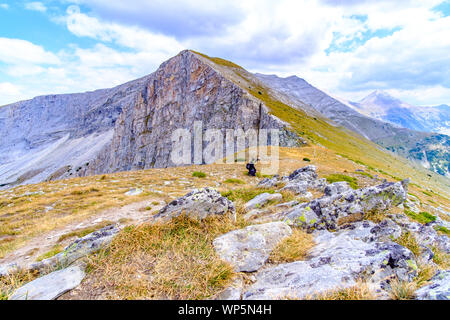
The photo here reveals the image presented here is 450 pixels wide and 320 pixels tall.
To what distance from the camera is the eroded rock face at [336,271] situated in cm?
385

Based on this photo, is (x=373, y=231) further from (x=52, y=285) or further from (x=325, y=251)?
(x=52, y=285)

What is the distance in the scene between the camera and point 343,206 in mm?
7301

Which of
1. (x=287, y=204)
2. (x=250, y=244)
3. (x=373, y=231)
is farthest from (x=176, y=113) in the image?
(x=373, y=231)

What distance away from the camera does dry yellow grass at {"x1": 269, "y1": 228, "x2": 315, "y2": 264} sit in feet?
17.4

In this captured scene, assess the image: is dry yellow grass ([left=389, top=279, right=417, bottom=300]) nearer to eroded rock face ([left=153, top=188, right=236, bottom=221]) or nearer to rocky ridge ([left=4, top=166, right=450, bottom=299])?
rocky ridge ([left=4, top=166, right=450, bottom=299])

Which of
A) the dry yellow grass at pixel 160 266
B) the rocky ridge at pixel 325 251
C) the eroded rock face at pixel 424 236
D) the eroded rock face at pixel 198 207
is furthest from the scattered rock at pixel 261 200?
A: the eroded rock face at pixel 424 236

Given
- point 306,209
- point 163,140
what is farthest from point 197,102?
point 306,209

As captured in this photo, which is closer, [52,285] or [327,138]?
[52,285]

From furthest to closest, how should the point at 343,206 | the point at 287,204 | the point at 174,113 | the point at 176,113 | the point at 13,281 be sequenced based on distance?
1. the point at 174,113
2. the point at 176,113
3. the point at 287,204
4. the point at 343,206
5. the point at 13,281

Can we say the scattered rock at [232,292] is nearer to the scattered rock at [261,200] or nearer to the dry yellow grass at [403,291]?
the dry yellow grass at [403,291]

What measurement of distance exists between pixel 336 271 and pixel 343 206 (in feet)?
12.1

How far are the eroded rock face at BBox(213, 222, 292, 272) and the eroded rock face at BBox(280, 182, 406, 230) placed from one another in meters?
1.15
